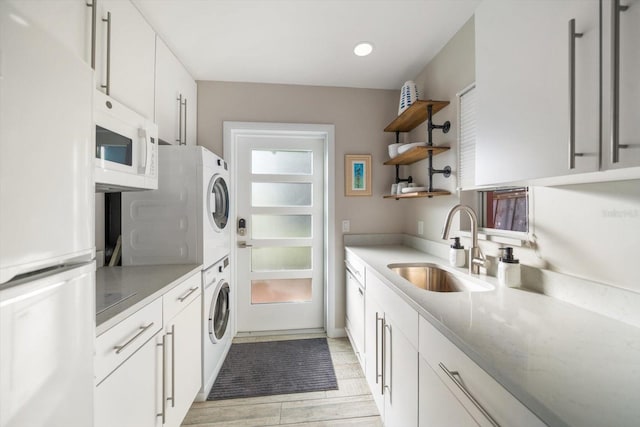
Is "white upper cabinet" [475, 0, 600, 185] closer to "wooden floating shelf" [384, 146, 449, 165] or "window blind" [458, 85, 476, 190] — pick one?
"window blind" [458, 85, 476, 190]

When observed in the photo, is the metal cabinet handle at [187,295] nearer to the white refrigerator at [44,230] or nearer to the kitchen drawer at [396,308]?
the white refrigerator at [44,230]

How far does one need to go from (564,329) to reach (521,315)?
11 cm

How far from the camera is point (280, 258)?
2.68 m

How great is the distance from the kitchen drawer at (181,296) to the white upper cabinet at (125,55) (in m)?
1.04

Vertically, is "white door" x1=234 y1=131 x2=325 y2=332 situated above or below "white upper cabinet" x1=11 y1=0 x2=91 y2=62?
below

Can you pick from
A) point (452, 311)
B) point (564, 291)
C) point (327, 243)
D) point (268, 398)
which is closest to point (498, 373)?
point (452, 311)

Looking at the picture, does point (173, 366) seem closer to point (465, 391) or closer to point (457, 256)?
point (465, 391)

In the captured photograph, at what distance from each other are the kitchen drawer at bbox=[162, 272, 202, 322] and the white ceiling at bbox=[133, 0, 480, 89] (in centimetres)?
163

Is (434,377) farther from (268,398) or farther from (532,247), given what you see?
→ (268,398)

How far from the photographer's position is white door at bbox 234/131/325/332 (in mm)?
2604

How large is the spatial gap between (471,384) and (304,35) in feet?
6.86

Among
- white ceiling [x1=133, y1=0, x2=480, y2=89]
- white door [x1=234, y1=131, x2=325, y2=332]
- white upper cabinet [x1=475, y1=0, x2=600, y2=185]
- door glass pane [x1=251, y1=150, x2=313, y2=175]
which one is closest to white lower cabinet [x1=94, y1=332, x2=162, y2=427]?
white door [x1=234, y1=131, x2=325, y2=332]

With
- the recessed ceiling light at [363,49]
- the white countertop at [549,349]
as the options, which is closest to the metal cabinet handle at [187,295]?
the white countertop at [549,349]

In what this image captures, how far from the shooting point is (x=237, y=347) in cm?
238
